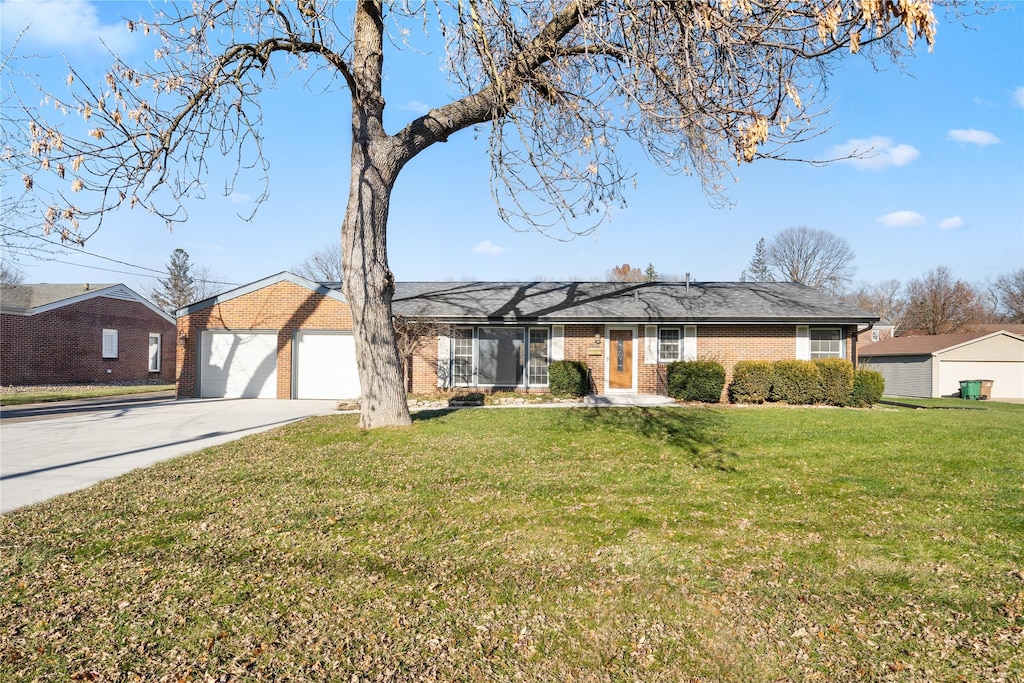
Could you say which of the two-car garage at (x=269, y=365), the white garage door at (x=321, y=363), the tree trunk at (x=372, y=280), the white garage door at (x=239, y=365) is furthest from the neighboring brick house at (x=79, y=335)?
the tree trunk at (x=372, y=280)

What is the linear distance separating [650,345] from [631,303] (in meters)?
1.56

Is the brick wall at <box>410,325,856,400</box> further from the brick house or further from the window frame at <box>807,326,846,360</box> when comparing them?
the window frame at <box>807,326,846,360</box>

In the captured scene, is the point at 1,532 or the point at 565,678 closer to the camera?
the point at 565,678

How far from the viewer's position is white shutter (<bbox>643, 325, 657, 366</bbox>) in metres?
15.9

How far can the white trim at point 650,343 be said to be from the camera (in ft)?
52.0

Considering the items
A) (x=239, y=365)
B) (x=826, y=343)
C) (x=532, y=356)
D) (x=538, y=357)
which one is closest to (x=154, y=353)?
(x=239, y=365)

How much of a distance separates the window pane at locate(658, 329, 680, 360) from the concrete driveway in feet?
31.3

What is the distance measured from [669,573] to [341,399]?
1429cm

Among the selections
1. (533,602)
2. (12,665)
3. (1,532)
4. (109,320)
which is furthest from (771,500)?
(109,320)

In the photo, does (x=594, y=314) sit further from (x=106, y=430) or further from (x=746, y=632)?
(x=746, y=632)

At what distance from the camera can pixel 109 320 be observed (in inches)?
970

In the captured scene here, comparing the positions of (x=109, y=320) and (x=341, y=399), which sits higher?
(x=109, y=320)

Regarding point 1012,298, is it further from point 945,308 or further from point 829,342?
point 829,342

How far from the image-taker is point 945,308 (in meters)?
43.8
